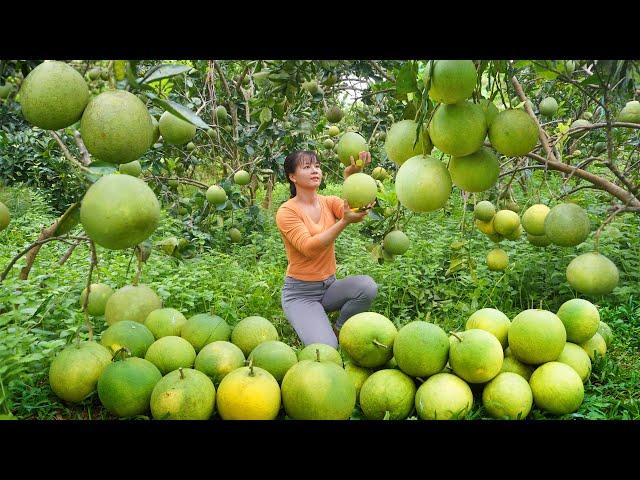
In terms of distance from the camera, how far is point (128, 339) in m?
2.10

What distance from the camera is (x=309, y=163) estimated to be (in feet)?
11.8

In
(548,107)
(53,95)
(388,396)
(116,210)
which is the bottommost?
(388,396)

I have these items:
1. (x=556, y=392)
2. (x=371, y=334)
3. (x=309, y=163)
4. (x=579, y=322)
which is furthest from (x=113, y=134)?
(x=309, y=163)

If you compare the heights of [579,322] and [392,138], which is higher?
[392,138]

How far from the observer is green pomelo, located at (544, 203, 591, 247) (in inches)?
80.1

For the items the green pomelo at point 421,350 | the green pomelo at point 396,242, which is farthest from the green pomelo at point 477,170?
the green pomelo at point 396,242

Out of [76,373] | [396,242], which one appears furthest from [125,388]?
[396,242]

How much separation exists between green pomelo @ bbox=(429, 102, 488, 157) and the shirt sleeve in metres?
1.91

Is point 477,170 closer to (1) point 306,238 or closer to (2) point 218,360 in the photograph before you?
(2) point 218,360

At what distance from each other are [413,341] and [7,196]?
314 inches

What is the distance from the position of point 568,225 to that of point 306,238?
173 cm
